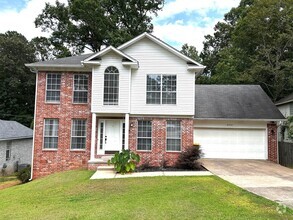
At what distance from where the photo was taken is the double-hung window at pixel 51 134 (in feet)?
51.5

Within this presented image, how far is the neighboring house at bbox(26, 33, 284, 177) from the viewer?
1505cm

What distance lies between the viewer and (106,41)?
33938mm

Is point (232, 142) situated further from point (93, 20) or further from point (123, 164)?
point (93, 20)

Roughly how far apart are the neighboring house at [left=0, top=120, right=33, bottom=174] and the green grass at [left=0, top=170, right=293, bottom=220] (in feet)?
39.8

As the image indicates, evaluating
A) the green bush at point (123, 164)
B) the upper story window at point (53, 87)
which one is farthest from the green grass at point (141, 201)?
the upper story window at point (53, 87)

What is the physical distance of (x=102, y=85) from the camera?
1497cm

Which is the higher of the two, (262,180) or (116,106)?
(116,106)

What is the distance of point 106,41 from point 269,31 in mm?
18967

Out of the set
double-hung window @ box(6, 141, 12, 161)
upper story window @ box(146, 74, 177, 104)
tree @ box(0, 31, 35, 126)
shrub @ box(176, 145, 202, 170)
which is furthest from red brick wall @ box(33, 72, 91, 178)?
tree @ box(0, 31, 35, 126)

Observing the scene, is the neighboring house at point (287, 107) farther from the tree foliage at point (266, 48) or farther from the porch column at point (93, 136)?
the porch column at point (93, 136)

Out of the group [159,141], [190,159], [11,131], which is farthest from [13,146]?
[190,159]

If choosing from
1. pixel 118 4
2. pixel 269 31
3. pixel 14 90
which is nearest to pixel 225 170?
pixel 269 31

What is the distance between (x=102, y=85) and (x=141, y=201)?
27.8 ft

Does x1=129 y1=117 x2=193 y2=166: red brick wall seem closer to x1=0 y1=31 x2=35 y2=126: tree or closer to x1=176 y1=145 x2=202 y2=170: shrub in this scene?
x1=176 y1=145 x2=202 y2=170: shrub
